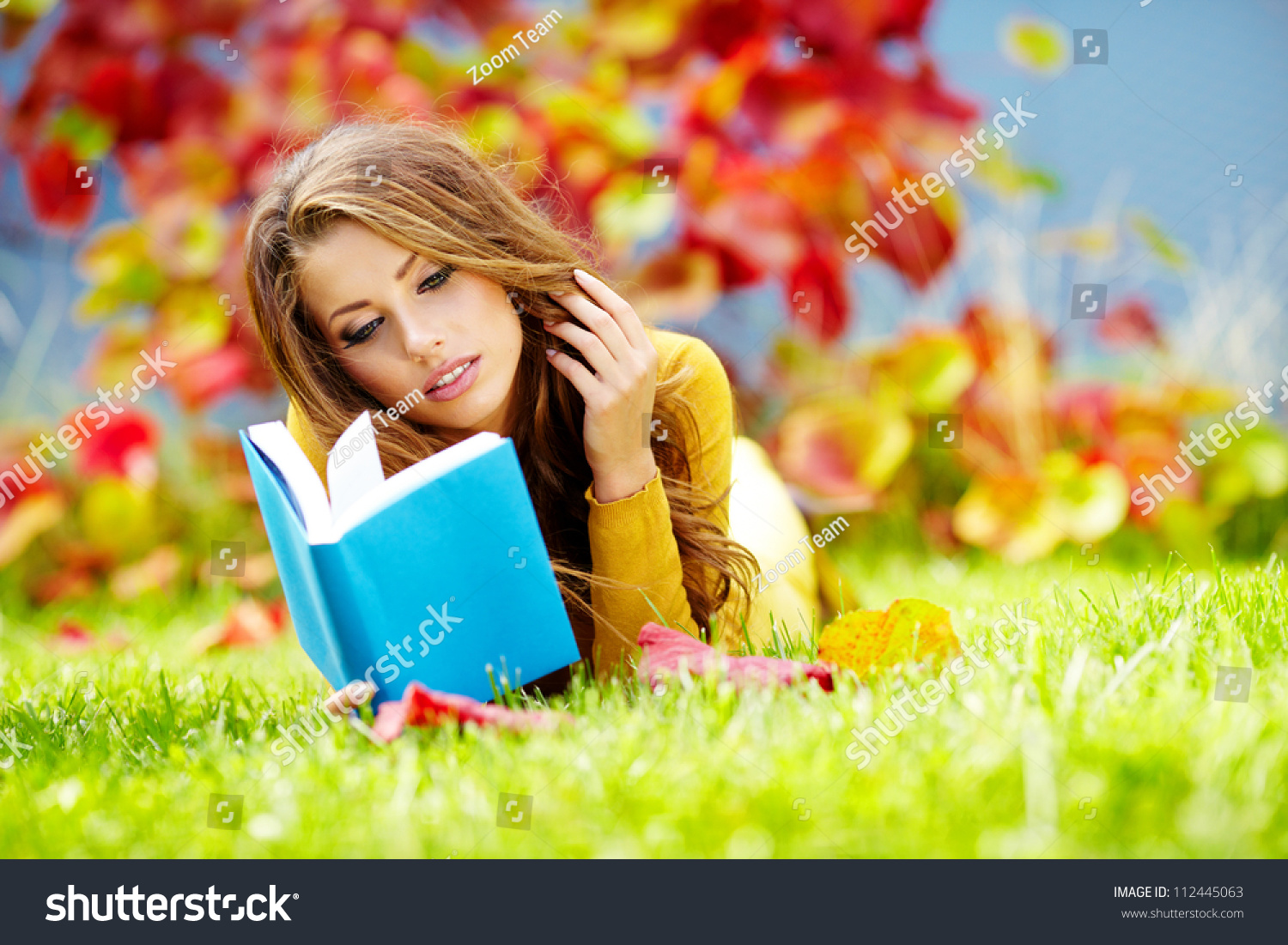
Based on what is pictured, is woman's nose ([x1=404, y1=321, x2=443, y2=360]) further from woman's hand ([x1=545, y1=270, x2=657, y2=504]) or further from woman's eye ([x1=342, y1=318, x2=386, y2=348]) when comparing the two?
woman's hand ([x1=545, y1=270, x2=657, y2=504])

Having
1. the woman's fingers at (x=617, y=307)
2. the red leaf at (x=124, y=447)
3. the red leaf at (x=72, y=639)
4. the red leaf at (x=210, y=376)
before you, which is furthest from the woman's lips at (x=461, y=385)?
the red leaf at (x=124, y=447)

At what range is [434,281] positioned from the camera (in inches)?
69.3

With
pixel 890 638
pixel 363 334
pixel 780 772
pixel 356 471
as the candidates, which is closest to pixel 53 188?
pixel 363 334

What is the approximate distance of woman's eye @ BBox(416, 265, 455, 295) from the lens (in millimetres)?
1751

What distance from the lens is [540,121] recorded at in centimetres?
333

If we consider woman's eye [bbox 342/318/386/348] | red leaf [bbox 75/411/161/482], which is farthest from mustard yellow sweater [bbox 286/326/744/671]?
red leaf [bbox 75/411/161/482]

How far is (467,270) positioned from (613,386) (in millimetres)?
317

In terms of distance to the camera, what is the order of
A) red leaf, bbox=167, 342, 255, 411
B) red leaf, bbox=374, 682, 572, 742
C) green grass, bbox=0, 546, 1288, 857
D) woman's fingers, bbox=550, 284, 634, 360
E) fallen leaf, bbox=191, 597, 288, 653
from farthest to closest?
red leaf, bbox=167, 342, 255, 411 → fallen leaf, bbox=191, 597, 288, 653 → woman's fingers, bbox=550, 284, 634, 360 → red leaf, bbox=374, 682, 572, 742 → green grass, bbox=0, 546, 1288, 857

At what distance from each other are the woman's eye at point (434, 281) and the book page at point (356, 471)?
35 cm

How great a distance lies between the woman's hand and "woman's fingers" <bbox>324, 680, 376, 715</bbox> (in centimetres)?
53

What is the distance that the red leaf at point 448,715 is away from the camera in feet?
4.47

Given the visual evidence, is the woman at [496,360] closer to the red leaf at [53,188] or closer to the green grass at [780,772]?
the green grass at [780,772]
